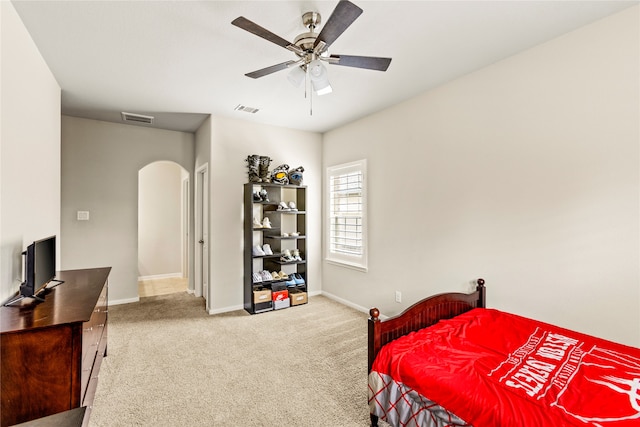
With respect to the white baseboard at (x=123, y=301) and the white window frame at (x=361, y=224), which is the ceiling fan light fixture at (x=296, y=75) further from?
the white baseboard at (x=123, y=301)

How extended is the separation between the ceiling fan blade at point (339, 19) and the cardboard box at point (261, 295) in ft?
10.5

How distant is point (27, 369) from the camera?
1483mm

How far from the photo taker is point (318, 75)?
215 cm

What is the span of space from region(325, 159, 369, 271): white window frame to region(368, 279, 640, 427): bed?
72.4 inches

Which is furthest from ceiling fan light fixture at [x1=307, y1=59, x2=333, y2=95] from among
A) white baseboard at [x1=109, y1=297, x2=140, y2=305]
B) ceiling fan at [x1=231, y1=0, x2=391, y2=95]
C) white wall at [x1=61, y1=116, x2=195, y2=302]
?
white baseboard at [x1=109, y1=297, x2=140, y2=305]

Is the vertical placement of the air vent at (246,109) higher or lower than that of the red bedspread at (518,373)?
higher

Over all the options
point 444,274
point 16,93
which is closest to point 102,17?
point 16,93

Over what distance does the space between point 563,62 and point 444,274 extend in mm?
2018

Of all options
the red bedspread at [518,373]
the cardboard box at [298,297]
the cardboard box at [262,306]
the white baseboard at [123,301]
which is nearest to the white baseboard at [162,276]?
the white baseboard at [123,301]

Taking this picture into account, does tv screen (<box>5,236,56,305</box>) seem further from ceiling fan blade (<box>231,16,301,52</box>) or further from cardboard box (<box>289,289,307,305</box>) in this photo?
cardboard box (<box>289,289,307,305</box>)

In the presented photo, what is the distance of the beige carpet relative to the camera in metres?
2.08

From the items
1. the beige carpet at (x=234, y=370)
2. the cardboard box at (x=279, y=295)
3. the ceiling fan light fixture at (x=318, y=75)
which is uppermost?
the ceiling fan light fixture at (x=318, y=75)

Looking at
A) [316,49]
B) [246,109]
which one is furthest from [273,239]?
[316,49]

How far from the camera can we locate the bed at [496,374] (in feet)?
4.33
